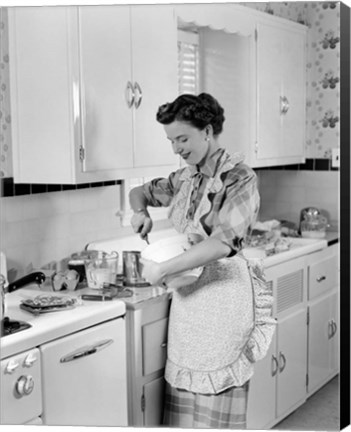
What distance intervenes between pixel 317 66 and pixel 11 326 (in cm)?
111

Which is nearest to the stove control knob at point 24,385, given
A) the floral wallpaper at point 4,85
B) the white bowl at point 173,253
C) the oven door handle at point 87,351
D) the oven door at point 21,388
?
the oven door at point 21,388

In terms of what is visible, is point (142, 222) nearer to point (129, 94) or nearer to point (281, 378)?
point (129, 94)

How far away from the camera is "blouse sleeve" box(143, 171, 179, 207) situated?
7.30 feet

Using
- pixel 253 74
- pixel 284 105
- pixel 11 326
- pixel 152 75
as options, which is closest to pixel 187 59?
pixel 152 75

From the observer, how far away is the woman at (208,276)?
216cm

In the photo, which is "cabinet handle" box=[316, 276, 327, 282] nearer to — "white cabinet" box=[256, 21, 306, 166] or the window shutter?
"white cabinet" box=[256, 21, 306, 166]

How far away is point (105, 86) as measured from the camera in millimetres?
2336

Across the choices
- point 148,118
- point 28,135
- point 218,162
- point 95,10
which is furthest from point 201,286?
point 95,10

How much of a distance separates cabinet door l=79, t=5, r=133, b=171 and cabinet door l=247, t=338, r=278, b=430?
70 centimetres

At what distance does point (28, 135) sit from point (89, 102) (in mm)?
204

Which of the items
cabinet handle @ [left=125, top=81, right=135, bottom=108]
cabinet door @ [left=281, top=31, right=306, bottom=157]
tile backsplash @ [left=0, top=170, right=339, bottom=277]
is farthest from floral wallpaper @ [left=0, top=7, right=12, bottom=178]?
cabinet door @ [left=281, top=31, right=306, bottom=157]

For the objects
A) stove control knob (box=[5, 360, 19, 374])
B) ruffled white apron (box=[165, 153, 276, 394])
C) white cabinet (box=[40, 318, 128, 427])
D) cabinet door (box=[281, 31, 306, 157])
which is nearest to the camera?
stove control knob (box=[5, 360, 19, 374])

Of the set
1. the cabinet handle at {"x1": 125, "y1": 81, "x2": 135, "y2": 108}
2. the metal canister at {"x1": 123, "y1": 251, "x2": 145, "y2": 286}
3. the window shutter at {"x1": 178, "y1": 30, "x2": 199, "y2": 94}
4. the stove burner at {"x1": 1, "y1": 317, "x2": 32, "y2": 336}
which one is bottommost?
the stove burner at {"x1": 1, "y1": 317, "x2": 32, "y2": 336}

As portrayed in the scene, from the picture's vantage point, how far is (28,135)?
234 cm
